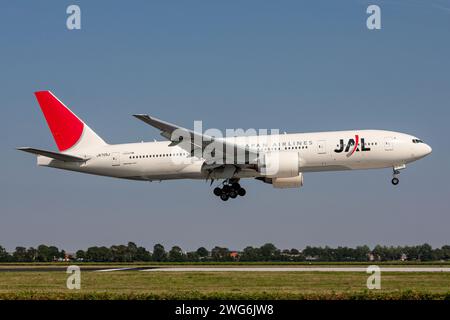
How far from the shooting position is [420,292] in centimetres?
2855

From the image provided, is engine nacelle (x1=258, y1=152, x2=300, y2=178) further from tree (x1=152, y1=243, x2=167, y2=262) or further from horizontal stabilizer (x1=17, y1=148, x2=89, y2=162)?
tree (x1=152, y1=243, x2=167, y2=262)

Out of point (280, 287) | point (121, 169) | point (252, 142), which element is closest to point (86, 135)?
point (121, 169)

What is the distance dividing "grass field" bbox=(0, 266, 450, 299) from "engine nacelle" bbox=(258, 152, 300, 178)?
9401 millimetres

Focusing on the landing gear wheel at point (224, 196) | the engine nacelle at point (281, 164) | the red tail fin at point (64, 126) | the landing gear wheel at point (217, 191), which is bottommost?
the landing gear wheel at point (224, 196)

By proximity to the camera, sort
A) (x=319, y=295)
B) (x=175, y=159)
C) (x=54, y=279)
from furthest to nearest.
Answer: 1. (x=175, y=159)
2. (x=54, y=279)
3. (x=319, y=295)

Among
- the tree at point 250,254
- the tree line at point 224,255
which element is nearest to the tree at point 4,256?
the tree line at point 224,255

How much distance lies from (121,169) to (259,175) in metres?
10.5

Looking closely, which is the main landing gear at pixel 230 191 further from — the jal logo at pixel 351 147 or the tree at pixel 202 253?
the tree at pixel 202 253

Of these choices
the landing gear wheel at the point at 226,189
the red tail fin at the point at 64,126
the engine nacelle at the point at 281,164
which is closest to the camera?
the engine nacelle at the point at 281,164

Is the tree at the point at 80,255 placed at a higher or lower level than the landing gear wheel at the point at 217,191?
lower

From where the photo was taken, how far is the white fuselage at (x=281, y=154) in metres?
46.8

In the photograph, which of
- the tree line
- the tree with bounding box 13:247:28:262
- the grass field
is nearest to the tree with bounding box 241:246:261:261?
the tree line

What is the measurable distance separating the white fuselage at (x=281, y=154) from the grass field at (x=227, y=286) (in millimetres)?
10616
